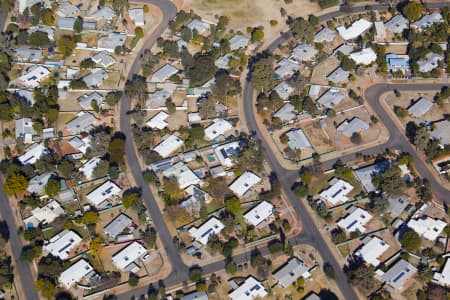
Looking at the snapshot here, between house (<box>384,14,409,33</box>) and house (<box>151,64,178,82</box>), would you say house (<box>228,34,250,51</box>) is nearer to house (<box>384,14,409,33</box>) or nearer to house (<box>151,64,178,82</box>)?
house (<box>151,64,178,82</box>)

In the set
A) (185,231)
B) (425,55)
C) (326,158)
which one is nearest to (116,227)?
(185,231)

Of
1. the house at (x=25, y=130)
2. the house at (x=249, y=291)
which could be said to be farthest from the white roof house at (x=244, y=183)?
the house at (x=25, y=130)

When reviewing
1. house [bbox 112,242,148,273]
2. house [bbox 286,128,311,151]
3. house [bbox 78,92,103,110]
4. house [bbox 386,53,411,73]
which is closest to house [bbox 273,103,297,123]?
house [bbox 286,128,311,151]

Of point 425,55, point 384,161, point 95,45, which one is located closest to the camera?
point 384,161

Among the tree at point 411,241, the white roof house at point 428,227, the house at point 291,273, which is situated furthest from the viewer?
the white roof house at point 428,227

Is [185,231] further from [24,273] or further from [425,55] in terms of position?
[425,55]

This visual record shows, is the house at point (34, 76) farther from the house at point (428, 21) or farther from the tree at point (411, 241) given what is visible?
the house at point (428, 21)
